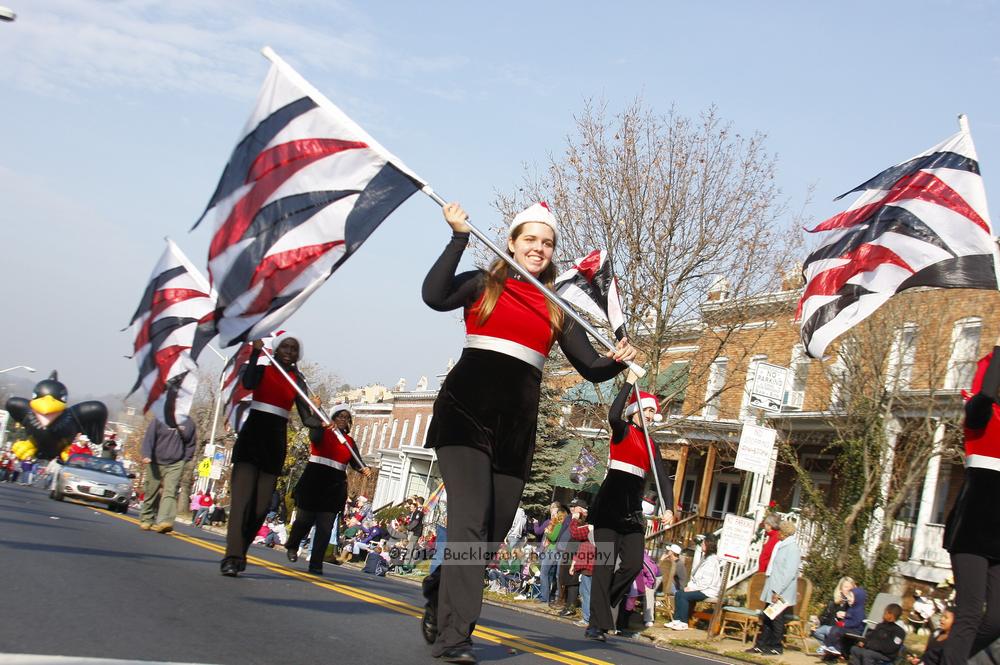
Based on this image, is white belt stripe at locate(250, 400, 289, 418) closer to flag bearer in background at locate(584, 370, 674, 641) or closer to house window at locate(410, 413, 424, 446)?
flag bearer in background at locate(584, 370, 674, 641)

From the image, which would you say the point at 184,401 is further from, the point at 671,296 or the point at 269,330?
the point at 671,296

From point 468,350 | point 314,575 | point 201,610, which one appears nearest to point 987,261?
point 468,350

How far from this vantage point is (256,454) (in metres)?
9.16

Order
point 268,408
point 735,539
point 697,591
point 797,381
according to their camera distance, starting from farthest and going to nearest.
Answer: point 797,381, point 697,591, point 735,539, point 268,408

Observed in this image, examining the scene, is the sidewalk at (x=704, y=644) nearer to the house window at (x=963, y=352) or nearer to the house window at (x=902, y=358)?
the house window at (x=902, y=358)

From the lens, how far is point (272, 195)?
7.62 m

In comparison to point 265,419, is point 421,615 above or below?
below

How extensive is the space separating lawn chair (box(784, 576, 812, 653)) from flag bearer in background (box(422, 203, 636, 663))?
10.5m

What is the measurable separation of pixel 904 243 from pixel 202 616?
17.8 ft

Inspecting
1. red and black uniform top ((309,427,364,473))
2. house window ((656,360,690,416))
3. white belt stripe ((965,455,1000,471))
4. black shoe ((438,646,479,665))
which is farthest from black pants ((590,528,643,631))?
house window ((656,360,690,416))

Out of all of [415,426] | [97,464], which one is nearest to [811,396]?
[97,464]

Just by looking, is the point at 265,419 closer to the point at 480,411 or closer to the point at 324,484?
the point at 324,484

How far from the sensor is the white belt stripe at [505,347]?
5.81m

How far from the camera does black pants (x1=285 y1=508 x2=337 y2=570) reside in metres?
11.6
